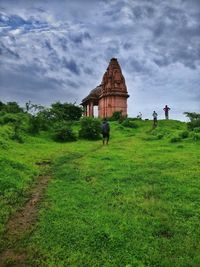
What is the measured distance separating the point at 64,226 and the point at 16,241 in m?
1.52

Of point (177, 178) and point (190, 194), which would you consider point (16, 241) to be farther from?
point (177, 178)

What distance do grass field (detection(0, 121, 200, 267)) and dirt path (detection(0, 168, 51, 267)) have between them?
0.39 ft

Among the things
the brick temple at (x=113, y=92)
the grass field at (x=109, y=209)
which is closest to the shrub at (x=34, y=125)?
the grass field at (x=109, y=209)

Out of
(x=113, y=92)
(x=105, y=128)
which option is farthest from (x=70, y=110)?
(x=105, y=128)

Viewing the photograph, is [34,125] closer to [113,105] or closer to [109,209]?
[109,209]

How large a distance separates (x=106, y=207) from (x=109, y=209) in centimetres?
19

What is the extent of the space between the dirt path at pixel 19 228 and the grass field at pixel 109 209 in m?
0.12

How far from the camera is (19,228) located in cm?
1305

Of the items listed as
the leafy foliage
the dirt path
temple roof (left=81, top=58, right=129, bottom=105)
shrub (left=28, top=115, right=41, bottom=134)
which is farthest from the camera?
temple roof (left=81, top=58, right=129, bottom=105)

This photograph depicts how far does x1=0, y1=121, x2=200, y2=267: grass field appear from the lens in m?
11.3

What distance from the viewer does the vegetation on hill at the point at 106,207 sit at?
11.4 meters

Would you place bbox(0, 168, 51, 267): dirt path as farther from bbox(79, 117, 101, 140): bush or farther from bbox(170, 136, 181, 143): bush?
bbox(79, 117, 101, 140): bush

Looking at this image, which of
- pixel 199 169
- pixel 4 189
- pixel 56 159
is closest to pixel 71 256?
pixel 4 189

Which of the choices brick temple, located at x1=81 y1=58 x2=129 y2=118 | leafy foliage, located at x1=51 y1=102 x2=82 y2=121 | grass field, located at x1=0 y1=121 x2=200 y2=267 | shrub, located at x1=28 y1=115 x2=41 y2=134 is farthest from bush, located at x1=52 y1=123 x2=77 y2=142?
brick temple, located at x1=81 y1=58 x2=129 y2=118
